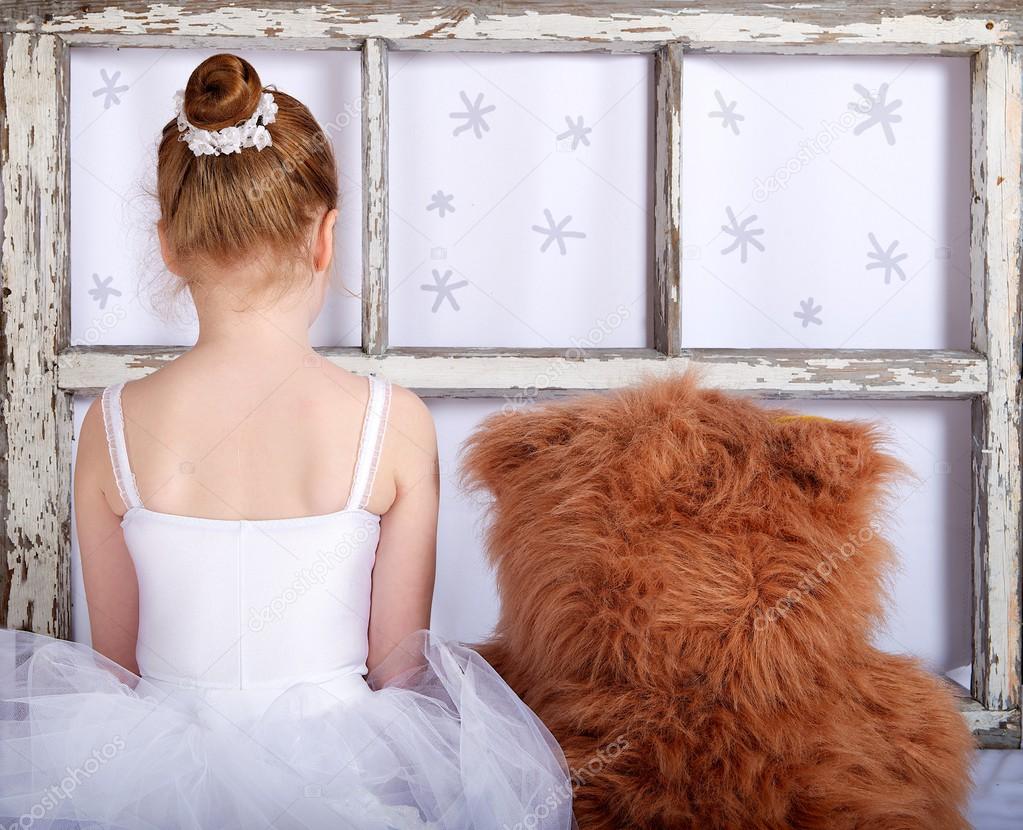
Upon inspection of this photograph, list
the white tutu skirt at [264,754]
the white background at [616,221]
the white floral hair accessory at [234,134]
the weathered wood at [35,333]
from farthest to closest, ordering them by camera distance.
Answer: the white background at [616,221], the weathered wood at [35,333], the white floral hair accessory at [234,134], the white tutu skirt at [264,754]

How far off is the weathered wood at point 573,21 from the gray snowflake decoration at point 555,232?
260 millimetres

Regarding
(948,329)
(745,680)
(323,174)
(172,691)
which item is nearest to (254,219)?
(323,174)

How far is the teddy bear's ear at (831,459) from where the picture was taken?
2.72ft

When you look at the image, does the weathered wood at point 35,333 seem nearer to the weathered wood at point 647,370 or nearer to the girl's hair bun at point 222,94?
the weathered wood at point 647,370

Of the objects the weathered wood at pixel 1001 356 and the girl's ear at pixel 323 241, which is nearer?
the girl's ear at pixel 323 241

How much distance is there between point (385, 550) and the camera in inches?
38.9

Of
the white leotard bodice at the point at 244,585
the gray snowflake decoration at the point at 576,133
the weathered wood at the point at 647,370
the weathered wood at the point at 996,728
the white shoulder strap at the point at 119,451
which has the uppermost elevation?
the gray snowflake decoration at the point at 576,133

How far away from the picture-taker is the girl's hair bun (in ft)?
2.83

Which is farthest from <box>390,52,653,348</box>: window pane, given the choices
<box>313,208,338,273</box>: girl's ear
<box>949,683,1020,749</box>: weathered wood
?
<box>949,683,1020,749</box>: weathered wood

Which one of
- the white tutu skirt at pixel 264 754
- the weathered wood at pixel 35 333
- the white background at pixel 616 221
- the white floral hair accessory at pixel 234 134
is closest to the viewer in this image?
the white tutu skirt at pixel 264 754

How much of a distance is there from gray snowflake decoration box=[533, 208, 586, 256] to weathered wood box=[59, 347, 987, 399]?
0.64 feet

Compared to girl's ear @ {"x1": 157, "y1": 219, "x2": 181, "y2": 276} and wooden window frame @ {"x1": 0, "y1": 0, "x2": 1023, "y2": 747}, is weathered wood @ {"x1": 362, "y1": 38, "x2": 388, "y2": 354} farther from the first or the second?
girl's ear @ {"x1": 157, "y1": 219, "x2": 181, "y2": 276}

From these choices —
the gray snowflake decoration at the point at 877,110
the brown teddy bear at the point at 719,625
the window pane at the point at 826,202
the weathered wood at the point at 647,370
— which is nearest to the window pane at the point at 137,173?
the weathered wood at the point at 647,370

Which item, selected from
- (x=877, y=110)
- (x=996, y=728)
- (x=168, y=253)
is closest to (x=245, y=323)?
(x=168, y=253)
